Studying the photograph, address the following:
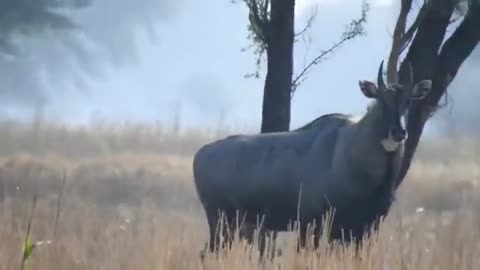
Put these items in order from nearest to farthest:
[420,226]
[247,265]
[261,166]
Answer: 1. [247,265]
2. [420,226]
3. [261,166]

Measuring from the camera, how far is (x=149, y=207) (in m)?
17.9

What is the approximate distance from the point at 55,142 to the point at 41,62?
29100mm

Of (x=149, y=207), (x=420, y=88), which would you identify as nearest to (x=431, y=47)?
(x=420, y=88)

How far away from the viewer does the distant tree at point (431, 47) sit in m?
13.5

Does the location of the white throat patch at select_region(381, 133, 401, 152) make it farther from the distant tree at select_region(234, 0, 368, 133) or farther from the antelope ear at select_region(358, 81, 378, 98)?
the distant tree at select_region(234, 0, 368, 133)

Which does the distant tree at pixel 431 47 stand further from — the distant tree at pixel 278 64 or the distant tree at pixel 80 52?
the distant tree at pixel 80 52

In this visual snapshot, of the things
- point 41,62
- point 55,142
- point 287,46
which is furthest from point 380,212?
point 41,62

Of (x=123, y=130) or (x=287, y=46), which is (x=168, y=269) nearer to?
(x=287, y=46)

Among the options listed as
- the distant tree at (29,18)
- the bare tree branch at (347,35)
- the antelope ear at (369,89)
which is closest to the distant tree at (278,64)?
the bare tree branch at (347,35)

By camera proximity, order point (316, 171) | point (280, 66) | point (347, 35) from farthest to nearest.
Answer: point (347, 35) < point (280, 66) < point (316, 171)

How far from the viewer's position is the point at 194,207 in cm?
1898

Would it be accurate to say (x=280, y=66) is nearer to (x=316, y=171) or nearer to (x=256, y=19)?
(x=256, y=19)

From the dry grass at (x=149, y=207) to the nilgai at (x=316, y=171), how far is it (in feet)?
1.20

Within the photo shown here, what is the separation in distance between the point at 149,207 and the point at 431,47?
556 cm
